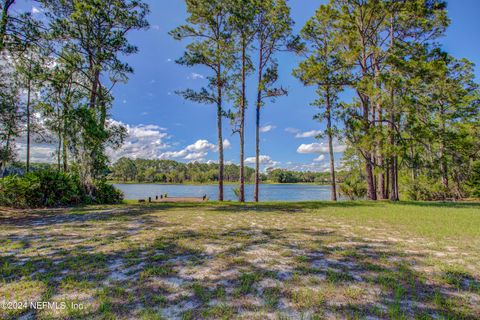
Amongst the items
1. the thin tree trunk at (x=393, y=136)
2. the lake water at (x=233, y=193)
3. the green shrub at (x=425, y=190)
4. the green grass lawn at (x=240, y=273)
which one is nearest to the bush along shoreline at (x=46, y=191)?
the green grass lawn at (x=240, y=273)

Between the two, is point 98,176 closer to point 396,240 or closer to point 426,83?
point 396,240

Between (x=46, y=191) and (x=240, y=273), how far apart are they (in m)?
10.6

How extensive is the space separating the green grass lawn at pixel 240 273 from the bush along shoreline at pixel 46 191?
5.20 metres

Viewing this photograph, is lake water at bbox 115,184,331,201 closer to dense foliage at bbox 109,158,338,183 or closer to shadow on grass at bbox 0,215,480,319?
shadow on grass at bbox 0,215,480,319

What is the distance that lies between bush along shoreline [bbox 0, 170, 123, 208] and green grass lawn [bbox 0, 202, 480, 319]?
5198mm

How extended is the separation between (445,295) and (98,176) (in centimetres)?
1237

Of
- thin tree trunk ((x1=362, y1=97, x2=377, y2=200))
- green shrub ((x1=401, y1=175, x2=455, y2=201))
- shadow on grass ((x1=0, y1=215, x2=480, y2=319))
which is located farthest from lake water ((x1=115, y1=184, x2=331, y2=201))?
shadow on grass ((x1=0, y1=215, x2=480, y2=319))

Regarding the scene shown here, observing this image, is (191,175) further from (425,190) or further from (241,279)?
(241,279)

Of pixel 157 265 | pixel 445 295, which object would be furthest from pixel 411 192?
pixel 157 265

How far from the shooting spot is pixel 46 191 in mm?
9586

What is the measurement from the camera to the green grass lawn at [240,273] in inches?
79.7

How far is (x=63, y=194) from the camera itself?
1005cm

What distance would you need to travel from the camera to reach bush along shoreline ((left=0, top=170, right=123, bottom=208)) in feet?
28.9

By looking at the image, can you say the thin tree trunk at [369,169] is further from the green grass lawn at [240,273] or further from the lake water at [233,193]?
the lake water at [233,193]
